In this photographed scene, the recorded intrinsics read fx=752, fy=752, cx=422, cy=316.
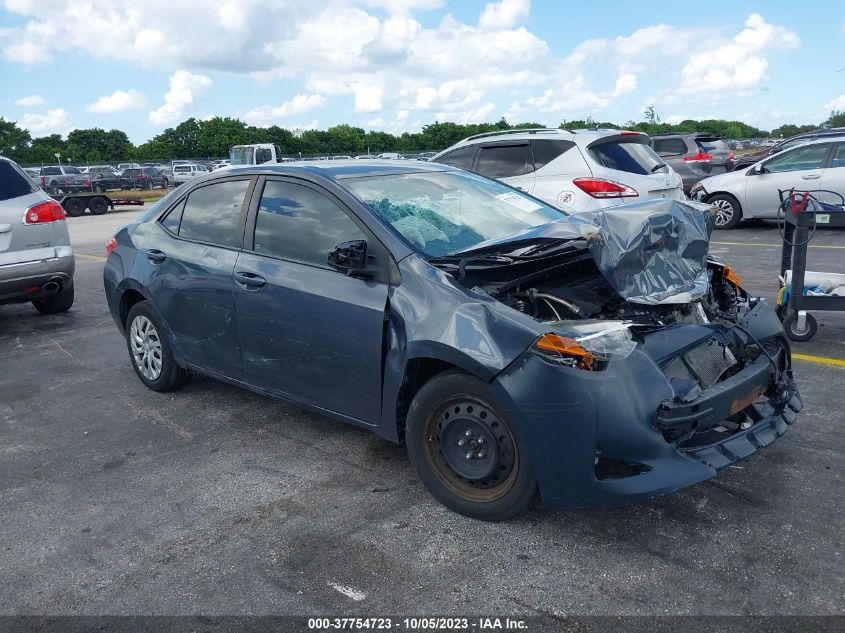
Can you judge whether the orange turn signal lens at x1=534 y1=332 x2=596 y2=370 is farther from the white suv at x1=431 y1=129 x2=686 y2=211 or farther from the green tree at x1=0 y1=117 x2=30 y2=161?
the green tree at x1=0 y1=117 x2=30 y2=161

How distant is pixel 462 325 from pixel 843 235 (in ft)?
35.8

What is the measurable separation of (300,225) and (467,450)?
5.40 ft

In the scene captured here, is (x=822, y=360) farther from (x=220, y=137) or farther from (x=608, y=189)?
(x=220, y=137)

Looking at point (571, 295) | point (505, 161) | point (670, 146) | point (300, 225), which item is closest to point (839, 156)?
point (505, 161)

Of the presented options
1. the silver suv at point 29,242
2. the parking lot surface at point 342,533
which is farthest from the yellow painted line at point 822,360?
the silver suv at point 29,242

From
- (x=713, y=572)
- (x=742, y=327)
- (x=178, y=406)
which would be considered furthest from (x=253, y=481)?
(x=742, y=327)

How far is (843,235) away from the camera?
11945 millimetres

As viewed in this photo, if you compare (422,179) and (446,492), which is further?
(422,179)

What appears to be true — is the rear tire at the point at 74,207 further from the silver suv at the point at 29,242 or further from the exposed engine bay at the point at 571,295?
the exposed engine bay at the point at 571,295

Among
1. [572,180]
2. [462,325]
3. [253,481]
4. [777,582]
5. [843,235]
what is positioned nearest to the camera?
[777,582]

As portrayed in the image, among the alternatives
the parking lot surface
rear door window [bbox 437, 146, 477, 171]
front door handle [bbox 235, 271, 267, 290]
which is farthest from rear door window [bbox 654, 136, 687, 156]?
front door handle [bbox 235, 271, 267, 290]

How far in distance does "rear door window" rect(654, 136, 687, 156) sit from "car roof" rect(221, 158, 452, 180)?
15.0 metres

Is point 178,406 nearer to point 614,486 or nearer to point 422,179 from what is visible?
point 422,179

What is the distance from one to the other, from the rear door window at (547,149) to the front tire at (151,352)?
5633mm
